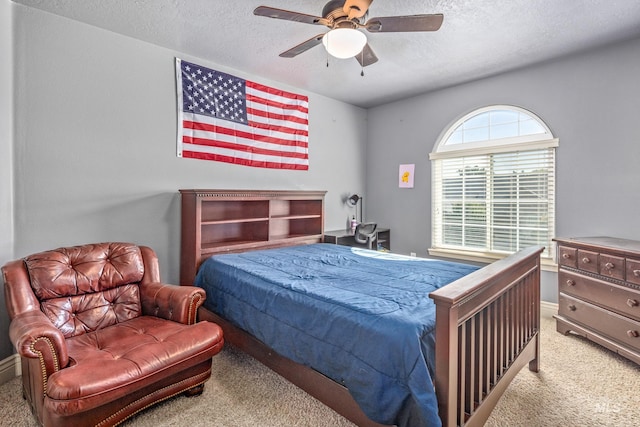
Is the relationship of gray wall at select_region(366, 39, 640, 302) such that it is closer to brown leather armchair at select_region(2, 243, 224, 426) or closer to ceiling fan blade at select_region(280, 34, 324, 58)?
ceiling fan blade at select_region(280, 34, 324, 58)

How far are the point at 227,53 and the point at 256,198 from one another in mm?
1471

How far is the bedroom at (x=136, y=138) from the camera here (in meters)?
2.43

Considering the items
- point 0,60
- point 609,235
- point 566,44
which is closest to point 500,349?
point 609,235

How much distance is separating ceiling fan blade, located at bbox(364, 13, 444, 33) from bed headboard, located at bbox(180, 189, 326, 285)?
75.9 inches

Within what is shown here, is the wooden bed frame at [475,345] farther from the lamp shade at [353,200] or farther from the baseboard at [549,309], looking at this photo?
the lamp shade at [353,200]

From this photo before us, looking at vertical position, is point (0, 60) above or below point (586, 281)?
above

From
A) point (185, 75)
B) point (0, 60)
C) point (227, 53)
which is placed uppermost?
point (227, 53)

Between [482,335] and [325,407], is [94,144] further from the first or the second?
[482,335]

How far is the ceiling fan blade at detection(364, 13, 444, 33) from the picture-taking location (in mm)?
1981

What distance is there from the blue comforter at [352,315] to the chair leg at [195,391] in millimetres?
440

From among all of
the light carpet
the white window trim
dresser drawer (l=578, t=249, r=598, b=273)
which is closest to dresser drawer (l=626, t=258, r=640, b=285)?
dresser drawer (l=578, t=249, r=598, b=273)

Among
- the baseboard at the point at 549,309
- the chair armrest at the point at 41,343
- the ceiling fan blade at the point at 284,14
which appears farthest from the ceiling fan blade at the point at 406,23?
the baseboard at the point at 549,309

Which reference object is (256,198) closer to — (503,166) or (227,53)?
(227,53)

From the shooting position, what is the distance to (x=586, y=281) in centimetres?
275
